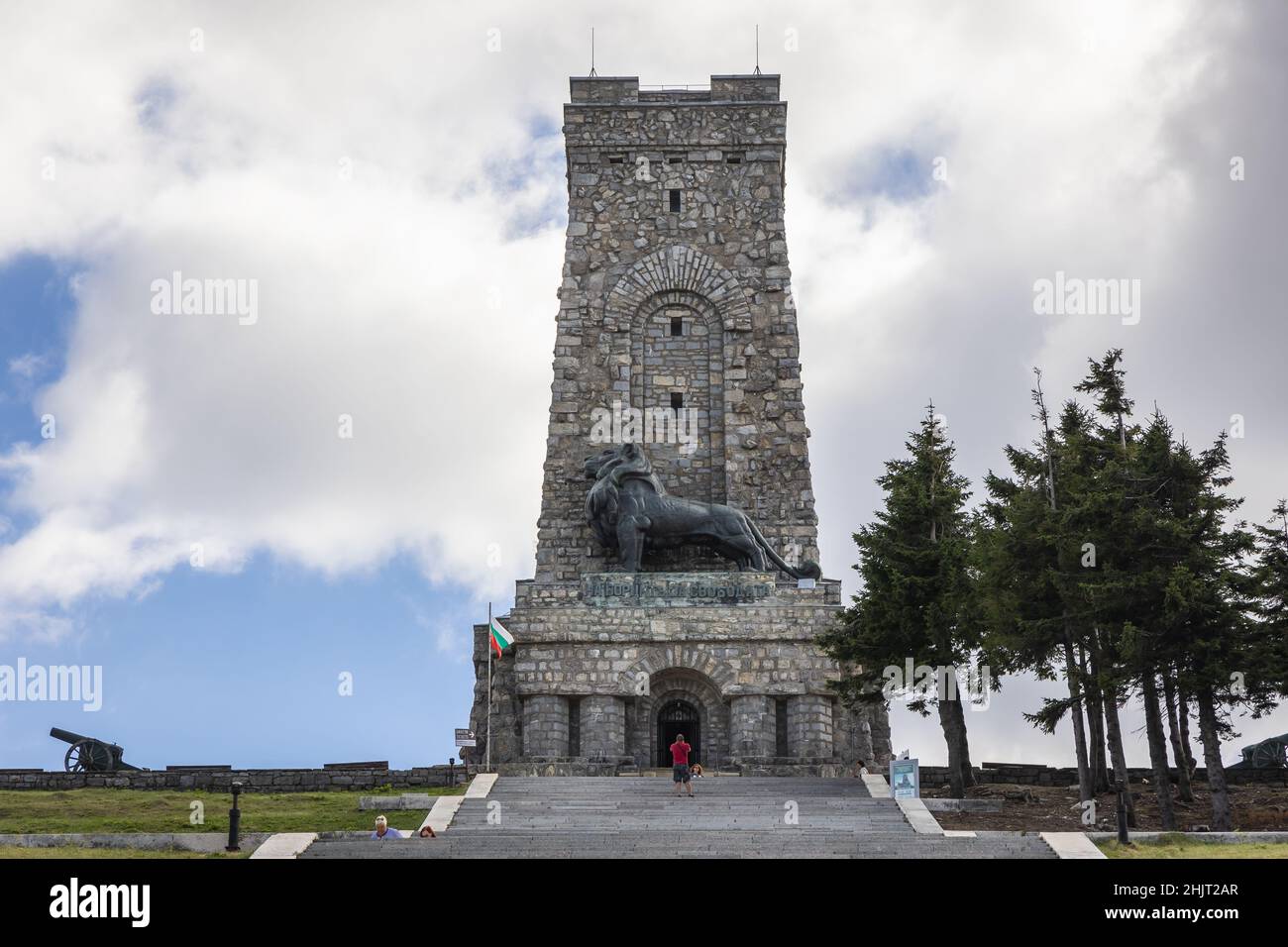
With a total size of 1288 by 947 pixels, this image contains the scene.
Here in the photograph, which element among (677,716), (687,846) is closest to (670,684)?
(677,716)

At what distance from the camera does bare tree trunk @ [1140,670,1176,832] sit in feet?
96.4

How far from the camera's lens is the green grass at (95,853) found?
24.2 metres

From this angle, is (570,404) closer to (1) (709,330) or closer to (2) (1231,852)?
(1) (709,330)

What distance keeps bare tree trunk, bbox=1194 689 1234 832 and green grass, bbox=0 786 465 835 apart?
1311 centimetres

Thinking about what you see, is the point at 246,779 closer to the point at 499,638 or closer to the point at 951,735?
the point at 499,638

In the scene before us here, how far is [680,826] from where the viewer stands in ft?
90.6

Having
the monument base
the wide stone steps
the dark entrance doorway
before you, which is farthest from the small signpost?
the dark entrance doorway

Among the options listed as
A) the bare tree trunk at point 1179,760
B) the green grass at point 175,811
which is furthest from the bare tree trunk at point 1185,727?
the green grass at point 175,811

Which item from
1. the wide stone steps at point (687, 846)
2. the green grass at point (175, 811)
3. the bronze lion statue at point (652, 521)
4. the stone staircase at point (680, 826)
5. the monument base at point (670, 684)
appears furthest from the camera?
the bronze lion statue at point (652, 521)

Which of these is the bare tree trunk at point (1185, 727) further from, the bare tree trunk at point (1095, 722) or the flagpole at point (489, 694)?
the flagpole at point (489, 694)

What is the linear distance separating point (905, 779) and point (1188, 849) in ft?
21.1

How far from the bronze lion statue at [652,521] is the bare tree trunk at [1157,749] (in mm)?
12129

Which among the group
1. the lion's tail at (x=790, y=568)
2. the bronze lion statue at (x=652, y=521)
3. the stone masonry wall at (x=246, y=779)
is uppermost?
the bronze lion statue at (x=652, y=521)

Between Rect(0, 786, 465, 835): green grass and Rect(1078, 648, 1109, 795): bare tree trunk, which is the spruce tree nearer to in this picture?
Rect(1078, 648, 1109, 795): bare tree trunk
